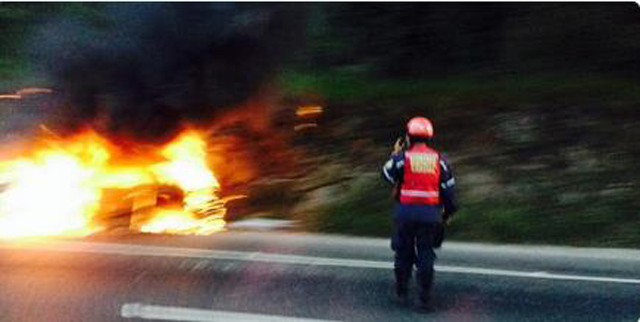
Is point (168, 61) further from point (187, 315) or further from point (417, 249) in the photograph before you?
point (417, 249)

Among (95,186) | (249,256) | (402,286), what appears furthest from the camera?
(95,186)

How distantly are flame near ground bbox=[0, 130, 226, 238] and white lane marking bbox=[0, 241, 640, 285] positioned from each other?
77cm

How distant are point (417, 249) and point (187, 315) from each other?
78.9 inches

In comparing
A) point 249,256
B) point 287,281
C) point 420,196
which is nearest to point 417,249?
point 420,196

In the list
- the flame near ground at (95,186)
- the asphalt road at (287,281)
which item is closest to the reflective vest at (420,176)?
the asphalt road at (287,281)

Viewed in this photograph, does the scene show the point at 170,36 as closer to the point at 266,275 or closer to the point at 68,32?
the point at 68,32

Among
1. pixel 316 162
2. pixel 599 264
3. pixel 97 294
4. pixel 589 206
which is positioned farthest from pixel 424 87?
pixel 97 294

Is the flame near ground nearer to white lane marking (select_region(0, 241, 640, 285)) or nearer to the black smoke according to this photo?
the black smoke

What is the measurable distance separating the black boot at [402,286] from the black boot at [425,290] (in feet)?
0.47

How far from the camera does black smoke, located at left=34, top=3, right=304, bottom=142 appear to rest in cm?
1312

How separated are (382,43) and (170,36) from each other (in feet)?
11.3

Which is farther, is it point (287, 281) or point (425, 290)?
point (287, 281)

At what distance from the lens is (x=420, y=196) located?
701cm

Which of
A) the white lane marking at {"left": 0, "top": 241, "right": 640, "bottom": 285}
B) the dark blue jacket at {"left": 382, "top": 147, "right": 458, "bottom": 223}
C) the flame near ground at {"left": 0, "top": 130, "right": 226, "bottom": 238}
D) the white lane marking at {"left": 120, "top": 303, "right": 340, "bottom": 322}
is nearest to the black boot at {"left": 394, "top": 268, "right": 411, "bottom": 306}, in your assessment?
the dark blue jacket at {"left": 382, "top": 147, "right": 458, "bottom": 223}
